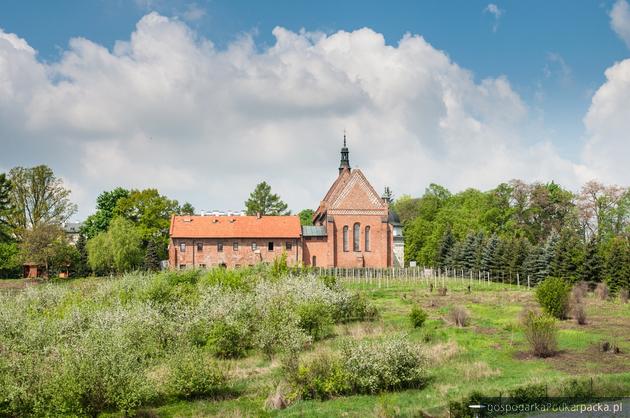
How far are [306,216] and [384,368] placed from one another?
287 feet

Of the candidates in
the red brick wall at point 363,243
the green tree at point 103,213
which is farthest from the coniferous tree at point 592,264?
the green tree at point 103,213

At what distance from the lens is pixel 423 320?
28656mm

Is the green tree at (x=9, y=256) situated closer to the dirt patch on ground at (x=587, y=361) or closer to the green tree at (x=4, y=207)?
the green tree at (x=4, y=207)

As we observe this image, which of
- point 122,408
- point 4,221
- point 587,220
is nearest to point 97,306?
point 122,408

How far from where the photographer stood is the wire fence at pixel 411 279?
50.2 meters

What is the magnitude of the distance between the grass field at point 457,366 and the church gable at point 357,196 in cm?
2820

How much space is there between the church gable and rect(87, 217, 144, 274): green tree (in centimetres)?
2024

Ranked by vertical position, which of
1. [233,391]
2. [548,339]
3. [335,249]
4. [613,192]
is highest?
[613,192]

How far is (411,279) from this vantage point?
54.2m

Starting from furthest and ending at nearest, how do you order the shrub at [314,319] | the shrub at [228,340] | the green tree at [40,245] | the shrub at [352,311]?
the green tree at [40,245], the shrub at [352,311], the shrub at [314,319], the shrub at [228,340]

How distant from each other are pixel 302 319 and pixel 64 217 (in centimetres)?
4860

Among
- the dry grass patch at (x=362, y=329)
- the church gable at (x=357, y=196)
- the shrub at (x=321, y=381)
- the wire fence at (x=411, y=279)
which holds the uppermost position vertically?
the church gable at (x=357, y=196)

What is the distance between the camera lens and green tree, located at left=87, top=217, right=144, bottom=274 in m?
58.6

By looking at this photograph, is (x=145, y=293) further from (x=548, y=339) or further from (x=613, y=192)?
(x=613, y=192)
